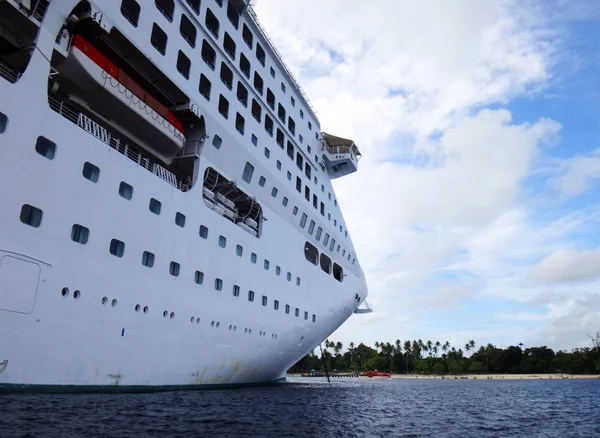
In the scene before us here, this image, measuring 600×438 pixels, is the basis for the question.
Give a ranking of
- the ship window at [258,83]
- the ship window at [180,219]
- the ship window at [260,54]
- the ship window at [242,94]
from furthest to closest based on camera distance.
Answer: the ship window at [260,54]
the ship window at [258,83]
the ship window at [242,94]
the ship window at [180,219]

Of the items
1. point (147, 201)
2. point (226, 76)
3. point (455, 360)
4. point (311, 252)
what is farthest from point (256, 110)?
point (455, 360)

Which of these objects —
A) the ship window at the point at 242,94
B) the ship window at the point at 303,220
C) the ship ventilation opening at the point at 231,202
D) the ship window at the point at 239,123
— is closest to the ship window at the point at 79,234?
the ship ventilation opening at the point at 231,202

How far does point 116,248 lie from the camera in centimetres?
1196

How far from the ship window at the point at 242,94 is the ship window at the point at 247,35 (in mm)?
2589

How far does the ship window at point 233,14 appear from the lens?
19644mm

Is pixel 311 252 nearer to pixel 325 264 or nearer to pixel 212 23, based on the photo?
pixel 325 264

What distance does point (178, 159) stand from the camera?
16656 millimetres

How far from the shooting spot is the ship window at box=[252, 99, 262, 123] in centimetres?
2078

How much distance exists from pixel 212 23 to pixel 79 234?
11254 millimetres

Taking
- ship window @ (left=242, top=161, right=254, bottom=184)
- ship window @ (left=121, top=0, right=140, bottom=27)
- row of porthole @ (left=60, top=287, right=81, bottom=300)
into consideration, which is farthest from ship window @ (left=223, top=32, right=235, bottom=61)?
row of porthole @ (left=60, top=287, right=81, bottom=300)

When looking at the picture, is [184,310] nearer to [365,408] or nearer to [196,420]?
[196,420]

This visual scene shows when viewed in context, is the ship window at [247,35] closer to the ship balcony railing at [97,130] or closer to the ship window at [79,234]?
the ship balcony railing at [97,130]

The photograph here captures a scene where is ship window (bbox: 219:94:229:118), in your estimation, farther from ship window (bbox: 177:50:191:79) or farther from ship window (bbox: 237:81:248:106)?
ship window (bbox: 177:50:191:79)

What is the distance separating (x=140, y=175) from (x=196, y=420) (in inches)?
274
